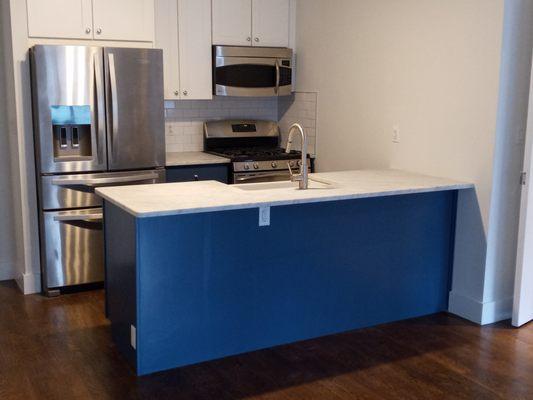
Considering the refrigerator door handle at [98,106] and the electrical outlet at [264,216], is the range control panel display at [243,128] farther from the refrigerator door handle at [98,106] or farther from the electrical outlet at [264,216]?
the electrical outlet at [264,216]

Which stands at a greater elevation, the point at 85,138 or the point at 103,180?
the point at 85,138

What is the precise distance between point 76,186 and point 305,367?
6.95 ft

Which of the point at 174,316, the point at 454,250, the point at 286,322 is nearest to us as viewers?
the point at 174,316

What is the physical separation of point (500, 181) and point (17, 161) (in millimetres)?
3216

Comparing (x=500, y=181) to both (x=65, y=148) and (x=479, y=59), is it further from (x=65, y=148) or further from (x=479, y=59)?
(x=65, y=148)

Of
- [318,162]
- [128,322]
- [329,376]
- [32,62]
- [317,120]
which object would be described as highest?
[32,62]

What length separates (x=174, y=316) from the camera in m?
3.13

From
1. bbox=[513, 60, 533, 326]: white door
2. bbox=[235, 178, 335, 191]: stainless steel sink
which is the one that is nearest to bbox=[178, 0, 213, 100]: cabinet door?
bbox=[235, 178, 335, 191]: stainless steel sink

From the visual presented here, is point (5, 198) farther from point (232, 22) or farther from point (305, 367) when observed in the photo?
point (305, 367)

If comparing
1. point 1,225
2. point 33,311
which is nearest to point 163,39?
point 1,225

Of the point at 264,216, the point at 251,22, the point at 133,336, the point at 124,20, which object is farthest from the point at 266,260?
the point at 251,22

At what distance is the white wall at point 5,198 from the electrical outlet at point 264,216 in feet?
7.76

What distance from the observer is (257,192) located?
3367 mm

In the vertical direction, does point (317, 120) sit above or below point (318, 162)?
above
